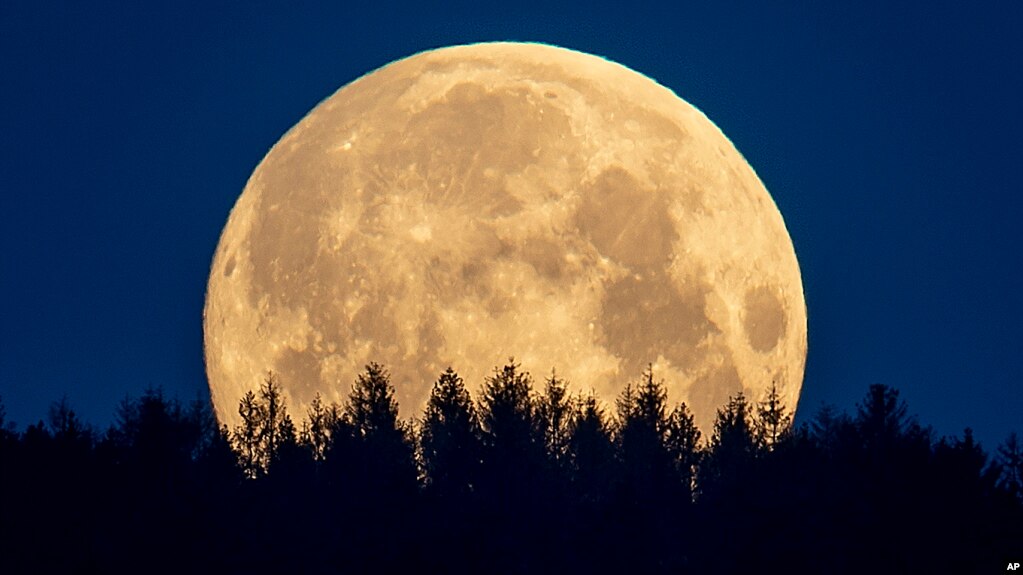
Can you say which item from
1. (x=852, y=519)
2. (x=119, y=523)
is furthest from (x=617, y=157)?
(x=119, y=523)

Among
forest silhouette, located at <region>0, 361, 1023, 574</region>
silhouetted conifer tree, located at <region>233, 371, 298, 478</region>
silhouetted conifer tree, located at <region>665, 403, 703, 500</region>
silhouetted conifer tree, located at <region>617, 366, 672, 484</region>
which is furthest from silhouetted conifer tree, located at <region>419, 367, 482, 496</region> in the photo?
silhouetted conifer tree, located at <region>665, 403, 703, 500</region>

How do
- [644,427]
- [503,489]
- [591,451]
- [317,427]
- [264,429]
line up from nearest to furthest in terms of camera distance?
[503,489], [591,451], [317,427], [644,427], [264,429]

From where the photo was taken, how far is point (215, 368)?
81875mm

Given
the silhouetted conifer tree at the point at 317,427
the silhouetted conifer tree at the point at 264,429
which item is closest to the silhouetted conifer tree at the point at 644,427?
the silhouetted conifer tree at the point at 317,427

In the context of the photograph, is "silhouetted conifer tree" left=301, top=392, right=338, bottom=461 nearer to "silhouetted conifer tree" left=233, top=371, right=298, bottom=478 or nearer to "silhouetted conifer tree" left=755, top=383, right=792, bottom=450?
"silhouetted conifer tree" left=233, top=371, right=298, bottom=478

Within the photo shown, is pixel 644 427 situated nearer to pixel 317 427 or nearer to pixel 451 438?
pixel 451 438

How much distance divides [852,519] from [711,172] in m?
16.7

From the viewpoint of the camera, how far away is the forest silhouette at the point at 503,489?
64.8 m

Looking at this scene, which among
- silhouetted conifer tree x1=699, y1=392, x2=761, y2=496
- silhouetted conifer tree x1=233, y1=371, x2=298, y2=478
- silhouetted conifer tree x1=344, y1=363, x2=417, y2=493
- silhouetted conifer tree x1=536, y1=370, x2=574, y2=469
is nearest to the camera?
silhouetted conifer tree x1=344, y1=363, x2=417, y2=493

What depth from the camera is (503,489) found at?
7212cm

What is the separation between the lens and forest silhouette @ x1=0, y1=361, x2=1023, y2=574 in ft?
213

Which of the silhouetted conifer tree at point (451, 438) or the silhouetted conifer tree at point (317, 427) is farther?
the silhouetted conifer tree at point (317, 427)

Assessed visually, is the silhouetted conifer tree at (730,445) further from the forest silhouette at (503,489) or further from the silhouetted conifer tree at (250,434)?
the silhouetted conifer tree at (250,434)

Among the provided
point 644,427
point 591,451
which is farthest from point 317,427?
point 644,427
